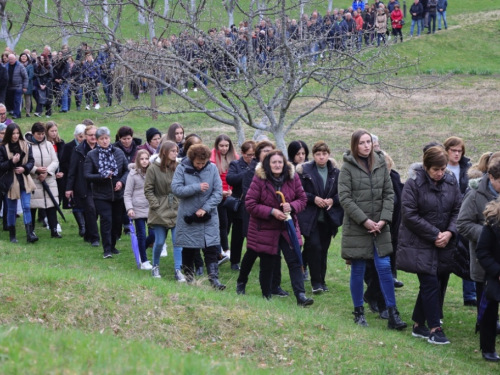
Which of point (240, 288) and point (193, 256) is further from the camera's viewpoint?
point (193, 256)

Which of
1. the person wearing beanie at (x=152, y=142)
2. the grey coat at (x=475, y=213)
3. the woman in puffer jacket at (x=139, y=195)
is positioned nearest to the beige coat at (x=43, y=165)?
the person wearing beanie at (x=152, y=142)

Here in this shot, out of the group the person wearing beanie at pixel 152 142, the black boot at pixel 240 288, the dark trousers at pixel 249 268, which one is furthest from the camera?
the person wearing beanie at pixel 152 142

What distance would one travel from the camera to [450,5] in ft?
195

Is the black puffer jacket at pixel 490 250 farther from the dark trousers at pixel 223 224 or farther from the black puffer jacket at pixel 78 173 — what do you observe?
the black puffer jacket at pixel 78 173

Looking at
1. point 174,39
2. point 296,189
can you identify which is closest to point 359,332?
point 296,189

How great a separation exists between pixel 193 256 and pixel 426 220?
155 inches

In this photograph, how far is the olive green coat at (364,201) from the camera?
30.8 ft

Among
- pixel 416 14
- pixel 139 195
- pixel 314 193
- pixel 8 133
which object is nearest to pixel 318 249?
pixel 314 193

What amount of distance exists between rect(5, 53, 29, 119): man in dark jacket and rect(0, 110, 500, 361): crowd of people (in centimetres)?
1357

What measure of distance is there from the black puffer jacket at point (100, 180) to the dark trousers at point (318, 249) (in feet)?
12.4

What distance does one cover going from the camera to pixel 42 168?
563 inches

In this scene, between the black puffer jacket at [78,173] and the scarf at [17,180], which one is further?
the black puffer jacket at [78,173]

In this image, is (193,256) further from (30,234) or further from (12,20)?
(12,20)

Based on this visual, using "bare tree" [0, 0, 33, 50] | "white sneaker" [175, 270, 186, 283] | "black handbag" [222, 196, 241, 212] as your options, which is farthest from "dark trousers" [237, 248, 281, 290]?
"bare tree" [0, 0, 33, 50]
